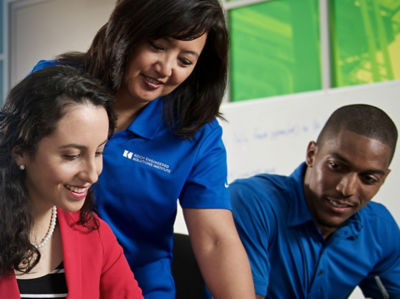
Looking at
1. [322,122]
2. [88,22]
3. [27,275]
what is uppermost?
[88,22]

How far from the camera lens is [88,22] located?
11.0ft

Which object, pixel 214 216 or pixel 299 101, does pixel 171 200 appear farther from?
pixel 299 101

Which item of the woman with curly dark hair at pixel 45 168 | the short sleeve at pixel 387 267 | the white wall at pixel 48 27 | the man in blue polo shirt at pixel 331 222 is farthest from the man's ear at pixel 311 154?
the white wall at pixel 48 27

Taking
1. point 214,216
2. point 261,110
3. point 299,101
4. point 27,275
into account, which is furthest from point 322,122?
point 27,275

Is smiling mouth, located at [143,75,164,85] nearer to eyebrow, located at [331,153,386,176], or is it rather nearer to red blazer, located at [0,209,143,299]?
red blazer, located at [0,209,143,299]

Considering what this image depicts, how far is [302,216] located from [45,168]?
820mm

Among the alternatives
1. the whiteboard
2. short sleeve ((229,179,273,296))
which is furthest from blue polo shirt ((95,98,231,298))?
the whiteboard

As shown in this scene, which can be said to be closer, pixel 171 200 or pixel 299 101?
pixel 171 200

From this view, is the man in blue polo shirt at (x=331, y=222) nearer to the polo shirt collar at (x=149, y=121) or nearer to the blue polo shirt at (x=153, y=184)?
the blue polo shirt at (x=153, y=184)

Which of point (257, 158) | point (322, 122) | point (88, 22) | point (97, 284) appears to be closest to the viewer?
point (97, 284)

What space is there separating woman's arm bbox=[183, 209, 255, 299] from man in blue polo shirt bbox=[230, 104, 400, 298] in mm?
225

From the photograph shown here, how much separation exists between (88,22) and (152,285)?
2.52 meters

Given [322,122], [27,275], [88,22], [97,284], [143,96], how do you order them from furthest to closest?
1. [88,22]
2. [322,122]
3. [143,96]
4. [97,284]
5. [27,275]

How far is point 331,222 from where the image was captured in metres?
1.44
